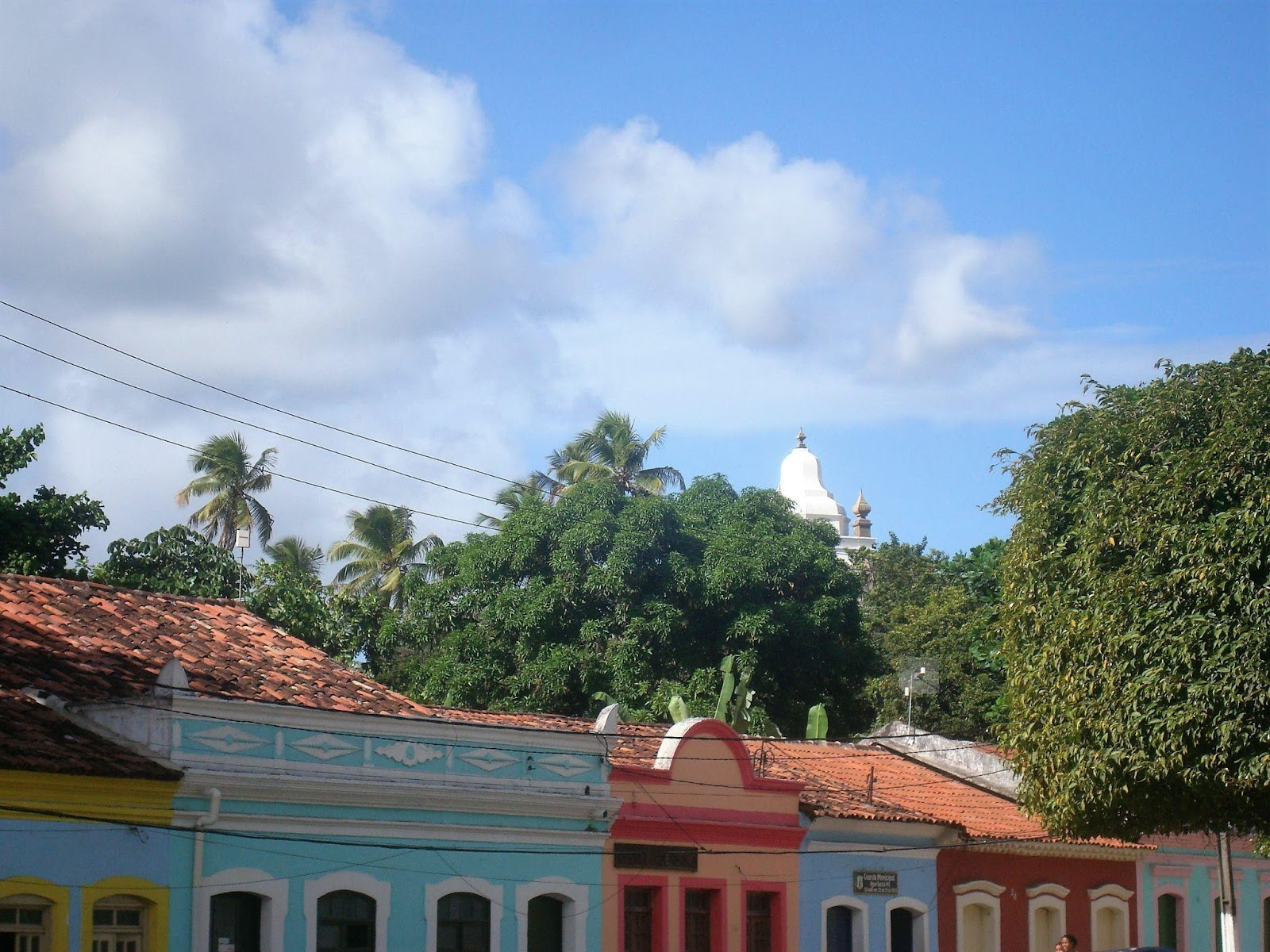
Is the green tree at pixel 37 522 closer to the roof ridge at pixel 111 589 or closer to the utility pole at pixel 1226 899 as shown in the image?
the roof ridge at pixel 111 589

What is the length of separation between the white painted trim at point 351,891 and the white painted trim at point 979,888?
10667mm

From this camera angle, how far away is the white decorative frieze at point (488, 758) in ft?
62.4

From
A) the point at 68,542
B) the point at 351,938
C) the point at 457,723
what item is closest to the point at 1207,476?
the point at 457,723

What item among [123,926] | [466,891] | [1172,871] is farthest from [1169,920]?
[123,926]

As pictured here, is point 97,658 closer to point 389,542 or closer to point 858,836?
point 858,836

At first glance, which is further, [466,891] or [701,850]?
[701,850]

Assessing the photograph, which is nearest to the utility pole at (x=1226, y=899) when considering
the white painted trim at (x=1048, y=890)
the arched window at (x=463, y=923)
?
the white painted trim at (x=1048, y=890)

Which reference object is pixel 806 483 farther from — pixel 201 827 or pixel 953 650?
pixel 201 827

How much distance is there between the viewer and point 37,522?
2862 centimetres

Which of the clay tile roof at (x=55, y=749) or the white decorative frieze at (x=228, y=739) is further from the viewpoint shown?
the white decorative frieze at (x=228, y=739)

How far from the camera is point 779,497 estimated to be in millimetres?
39750

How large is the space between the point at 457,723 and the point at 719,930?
5549mm

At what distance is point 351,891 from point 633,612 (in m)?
16.6

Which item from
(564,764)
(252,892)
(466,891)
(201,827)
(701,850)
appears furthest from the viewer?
(701,850)
